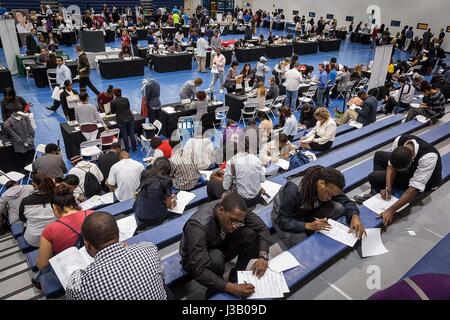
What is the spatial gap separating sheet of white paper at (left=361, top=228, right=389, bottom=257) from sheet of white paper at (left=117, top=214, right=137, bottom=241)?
102 inches

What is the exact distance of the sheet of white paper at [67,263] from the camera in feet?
8.98

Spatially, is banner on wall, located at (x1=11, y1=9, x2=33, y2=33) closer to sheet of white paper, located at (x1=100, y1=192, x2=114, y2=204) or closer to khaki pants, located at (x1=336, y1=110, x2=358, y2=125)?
sheet of white paper, located at (x1=100, y1=192, x2=114, y2=204)

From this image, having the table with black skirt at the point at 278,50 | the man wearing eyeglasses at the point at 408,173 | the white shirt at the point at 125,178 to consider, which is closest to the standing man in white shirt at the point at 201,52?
the table with black skirt at the point at 278,50

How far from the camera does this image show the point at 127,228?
3.92 m

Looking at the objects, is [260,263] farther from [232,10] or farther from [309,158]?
[232,10]

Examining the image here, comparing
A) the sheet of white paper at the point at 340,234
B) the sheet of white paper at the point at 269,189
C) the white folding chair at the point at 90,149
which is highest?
the sheet of white paper at the point at 340,234

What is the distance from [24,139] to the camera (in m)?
6.55

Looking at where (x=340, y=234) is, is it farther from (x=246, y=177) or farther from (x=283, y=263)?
(x=246, y=177)

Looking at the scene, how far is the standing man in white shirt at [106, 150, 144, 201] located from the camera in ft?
16.2

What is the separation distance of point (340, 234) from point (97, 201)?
3.69m

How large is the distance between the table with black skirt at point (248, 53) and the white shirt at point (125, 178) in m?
13.1

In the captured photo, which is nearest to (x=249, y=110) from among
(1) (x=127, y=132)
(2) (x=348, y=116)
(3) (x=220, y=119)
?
(3) (x=220, y=119)

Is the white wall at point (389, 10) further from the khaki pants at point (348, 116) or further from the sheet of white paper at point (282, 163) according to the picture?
the sheet of white paper at point (282, 163)
